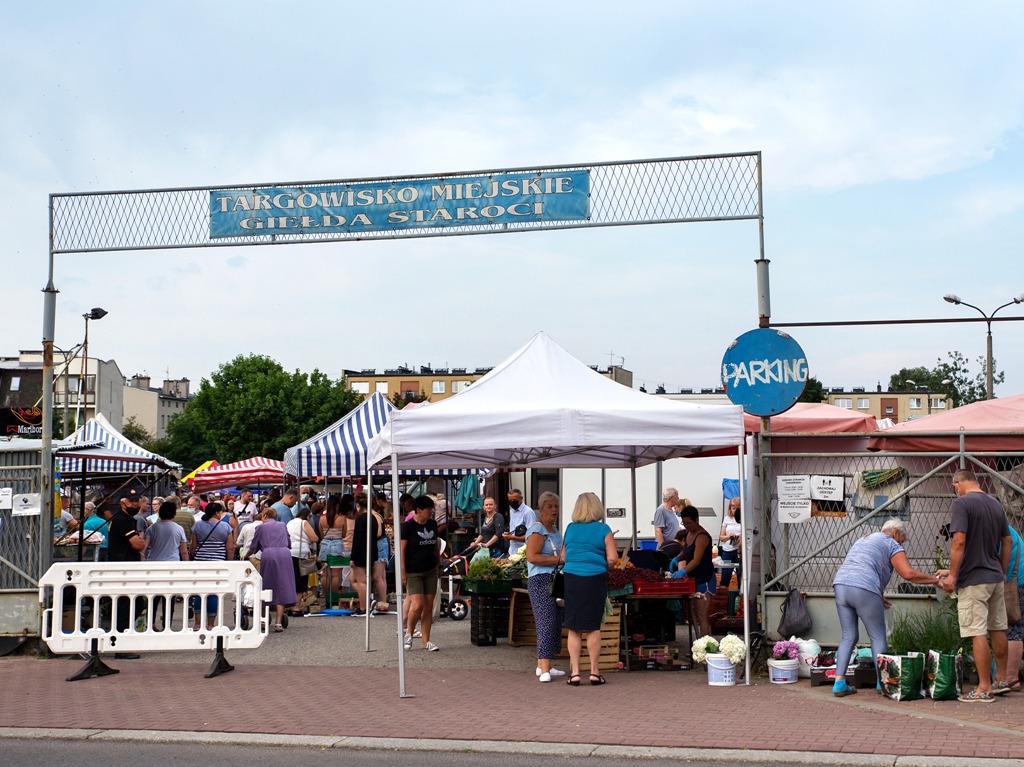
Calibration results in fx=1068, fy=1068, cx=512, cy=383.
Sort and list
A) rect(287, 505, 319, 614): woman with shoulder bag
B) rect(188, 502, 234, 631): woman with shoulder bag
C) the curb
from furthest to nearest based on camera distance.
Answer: rect(287, 505, 319, 614): woman with shoulder bag
rect(188, 502, 234, 631): woman with shoulder bag
the curb

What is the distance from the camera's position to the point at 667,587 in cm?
1086

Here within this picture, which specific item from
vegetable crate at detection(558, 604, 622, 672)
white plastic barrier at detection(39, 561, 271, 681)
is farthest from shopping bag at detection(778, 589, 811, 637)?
white plastic barrier at detection(39, 561, 271, 681)

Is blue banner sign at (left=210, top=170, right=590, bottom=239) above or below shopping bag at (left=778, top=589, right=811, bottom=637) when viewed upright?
above

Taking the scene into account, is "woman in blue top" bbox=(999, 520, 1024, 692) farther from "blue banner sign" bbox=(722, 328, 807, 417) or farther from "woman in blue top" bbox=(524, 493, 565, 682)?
"woman in blue top" bbox=(524, 493, 565, 682)

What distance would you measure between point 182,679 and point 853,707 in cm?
625

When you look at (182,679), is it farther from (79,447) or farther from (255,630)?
(79,447)

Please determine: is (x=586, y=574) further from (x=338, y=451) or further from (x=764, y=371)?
(x=338, y=451)

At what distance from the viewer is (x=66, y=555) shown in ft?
50.9

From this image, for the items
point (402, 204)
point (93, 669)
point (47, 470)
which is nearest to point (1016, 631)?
point (402, 204)

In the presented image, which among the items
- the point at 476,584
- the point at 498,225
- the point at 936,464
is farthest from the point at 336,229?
the point at 936,464

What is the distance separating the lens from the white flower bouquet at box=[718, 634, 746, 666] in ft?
32.0

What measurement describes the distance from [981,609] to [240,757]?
5910 mm

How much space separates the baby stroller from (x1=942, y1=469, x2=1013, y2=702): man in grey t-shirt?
7875mm

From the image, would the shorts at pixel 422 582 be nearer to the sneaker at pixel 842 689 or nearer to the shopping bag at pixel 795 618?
the shopping bag at pixel 795 618
